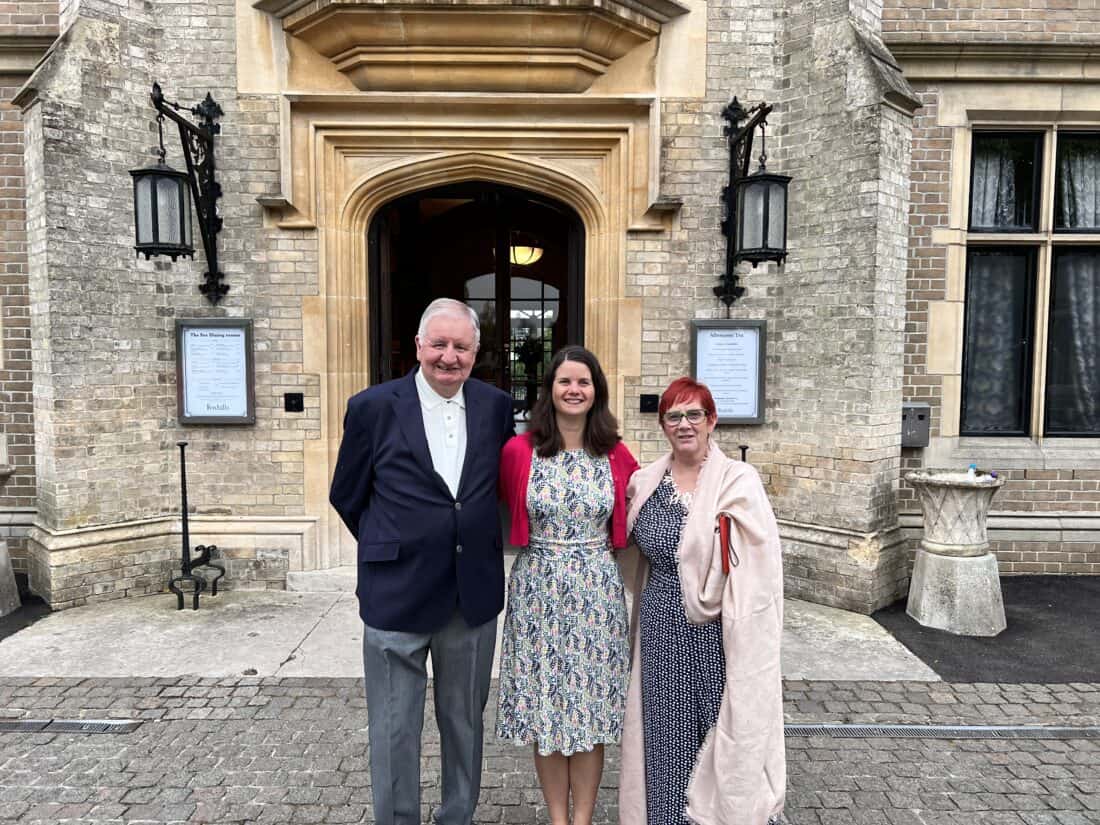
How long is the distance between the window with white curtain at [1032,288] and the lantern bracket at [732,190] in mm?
2106

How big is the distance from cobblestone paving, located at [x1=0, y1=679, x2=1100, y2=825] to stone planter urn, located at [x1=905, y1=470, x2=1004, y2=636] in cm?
85

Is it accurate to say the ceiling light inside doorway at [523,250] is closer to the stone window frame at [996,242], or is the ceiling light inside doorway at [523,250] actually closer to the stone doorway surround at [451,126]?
the stone doorway surround at [451,126]

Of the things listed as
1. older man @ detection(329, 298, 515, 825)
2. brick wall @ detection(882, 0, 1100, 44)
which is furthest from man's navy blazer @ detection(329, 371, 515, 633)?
brick wall @ detection(882, 0, 1100, 44)

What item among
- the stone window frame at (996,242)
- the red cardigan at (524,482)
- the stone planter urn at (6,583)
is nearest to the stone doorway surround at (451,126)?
the stone planter urn at (6,583)

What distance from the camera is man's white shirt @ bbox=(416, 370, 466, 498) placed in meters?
2.35

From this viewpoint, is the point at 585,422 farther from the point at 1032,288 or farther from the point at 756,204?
the point at 1032,288

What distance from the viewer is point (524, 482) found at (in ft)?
7.73

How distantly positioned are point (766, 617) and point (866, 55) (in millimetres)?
4419

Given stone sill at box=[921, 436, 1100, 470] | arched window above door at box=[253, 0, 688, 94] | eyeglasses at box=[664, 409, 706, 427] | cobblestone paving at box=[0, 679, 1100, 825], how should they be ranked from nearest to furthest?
eyeglasses at box=[664, 409, 706, 427], cobblestone paving at box=[0, 679, 1100, 825], arched window above door at box=[253, 0, 688, 94], stone sill at box=[921, 436, 1100, 470]

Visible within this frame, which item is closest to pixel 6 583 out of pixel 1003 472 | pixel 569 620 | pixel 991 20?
pixel 569 620

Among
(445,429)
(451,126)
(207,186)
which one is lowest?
(445,429)

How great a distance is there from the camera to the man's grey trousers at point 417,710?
2.34 m

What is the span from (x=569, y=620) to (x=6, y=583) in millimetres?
4672

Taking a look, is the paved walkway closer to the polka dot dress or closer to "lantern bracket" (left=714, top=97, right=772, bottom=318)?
the polka dot dress
